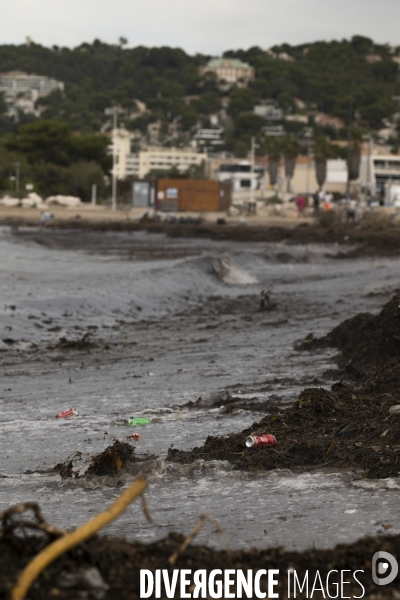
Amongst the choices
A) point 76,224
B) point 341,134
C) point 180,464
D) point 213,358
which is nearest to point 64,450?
point 180,464

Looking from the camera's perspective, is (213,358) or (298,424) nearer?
(298,424)

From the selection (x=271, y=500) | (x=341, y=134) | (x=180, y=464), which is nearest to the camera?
(x=271, y=500)

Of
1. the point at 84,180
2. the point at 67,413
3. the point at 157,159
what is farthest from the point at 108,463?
the point at 157,159

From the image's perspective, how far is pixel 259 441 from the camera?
22.5 ft

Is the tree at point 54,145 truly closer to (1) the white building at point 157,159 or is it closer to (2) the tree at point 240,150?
(1) the white building at point 157,159

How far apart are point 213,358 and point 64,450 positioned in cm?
524

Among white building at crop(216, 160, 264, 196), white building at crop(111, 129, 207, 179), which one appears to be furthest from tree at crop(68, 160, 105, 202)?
white building at crop(111, 129, 207, 179)

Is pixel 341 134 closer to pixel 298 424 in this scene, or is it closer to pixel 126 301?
pixel 126 301

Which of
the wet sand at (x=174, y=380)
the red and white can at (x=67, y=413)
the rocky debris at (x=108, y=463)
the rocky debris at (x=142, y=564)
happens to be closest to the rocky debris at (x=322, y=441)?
the wet sand at (x=174, y=380)

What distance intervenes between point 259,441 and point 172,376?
4.29 m

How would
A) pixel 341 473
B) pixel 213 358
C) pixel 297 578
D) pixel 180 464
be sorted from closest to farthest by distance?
pixel 297 578 → pixel 341 473 → pixel 180 464 → pixel 213 358

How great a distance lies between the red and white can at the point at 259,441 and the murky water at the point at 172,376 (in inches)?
17.3

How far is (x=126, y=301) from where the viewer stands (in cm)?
1941

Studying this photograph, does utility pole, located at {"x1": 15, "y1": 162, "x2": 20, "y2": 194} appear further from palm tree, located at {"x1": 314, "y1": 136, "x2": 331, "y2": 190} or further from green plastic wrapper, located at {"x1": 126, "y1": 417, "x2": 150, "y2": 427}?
green plastic wrapper, located at {"x1": 126, "y1": 417, "x2": 150, "y2": 427}
